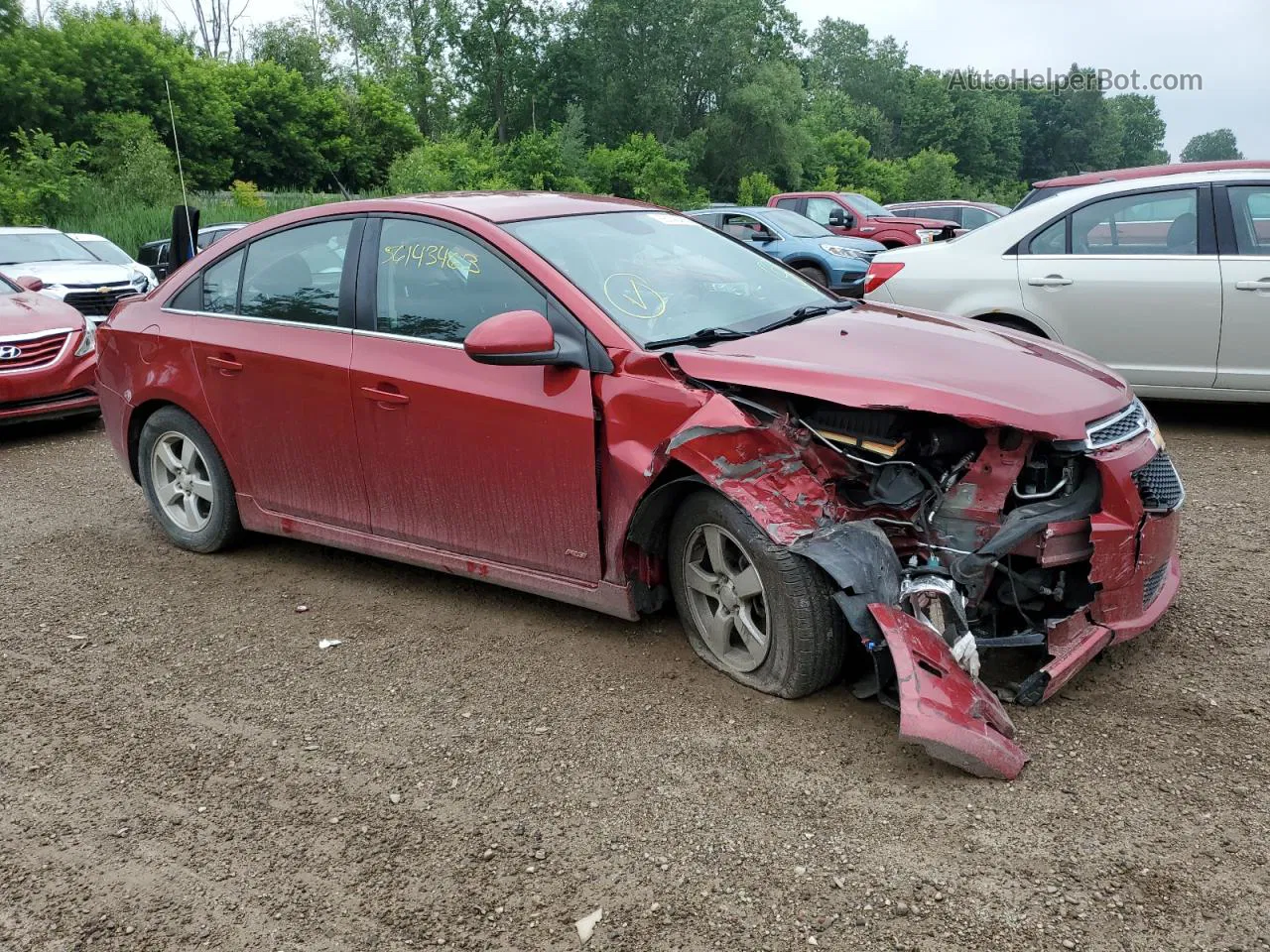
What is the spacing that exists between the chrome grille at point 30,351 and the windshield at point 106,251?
19.1ft

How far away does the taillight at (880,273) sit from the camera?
7645mm

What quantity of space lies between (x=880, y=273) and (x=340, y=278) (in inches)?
169

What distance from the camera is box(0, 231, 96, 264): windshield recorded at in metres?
12.5

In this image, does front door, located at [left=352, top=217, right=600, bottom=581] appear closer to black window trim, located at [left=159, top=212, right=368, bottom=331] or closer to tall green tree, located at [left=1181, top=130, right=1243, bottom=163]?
black window trim, located at [left=159, top=212, right=368, bottom=331]

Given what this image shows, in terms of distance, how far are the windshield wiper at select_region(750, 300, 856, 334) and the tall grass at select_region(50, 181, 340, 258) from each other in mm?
18483

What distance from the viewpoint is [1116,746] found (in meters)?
3.29

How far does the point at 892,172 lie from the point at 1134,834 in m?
61.0

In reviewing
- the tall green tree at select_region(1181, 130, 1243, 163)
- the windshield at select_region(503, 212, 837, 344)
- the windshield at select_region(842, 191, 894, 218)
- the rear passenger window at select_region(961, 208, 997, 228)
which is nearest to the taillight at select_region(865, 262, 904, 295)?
the windshield at select_region(503, 212, 837, 344)

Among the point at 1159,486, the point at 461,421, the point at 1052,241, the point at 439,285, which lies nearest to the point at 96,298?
the point at 439,285

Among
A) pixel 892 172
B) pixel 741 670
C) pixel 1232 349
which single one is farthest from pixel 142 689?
pixel 892 172

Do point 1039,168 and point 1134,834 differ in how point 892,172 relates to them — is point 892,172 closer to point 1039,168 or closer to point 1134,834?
point 1039,168

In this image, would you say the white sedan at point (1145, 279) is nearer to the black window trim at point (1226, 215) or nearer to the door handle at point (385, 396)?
the black window trim at point (1226, 215)

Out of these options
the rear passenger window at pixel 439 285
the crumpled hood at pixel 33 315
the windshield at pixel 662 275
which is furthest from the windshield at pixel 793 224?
the rear passenger window at pixel 439 285

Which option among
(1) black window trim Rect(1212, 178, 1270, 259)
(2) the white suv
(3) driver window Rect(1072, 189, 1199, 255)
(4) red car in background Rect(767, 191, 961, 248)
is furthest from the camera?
(4) red car in background Rect(767, 191, 961, 248)
